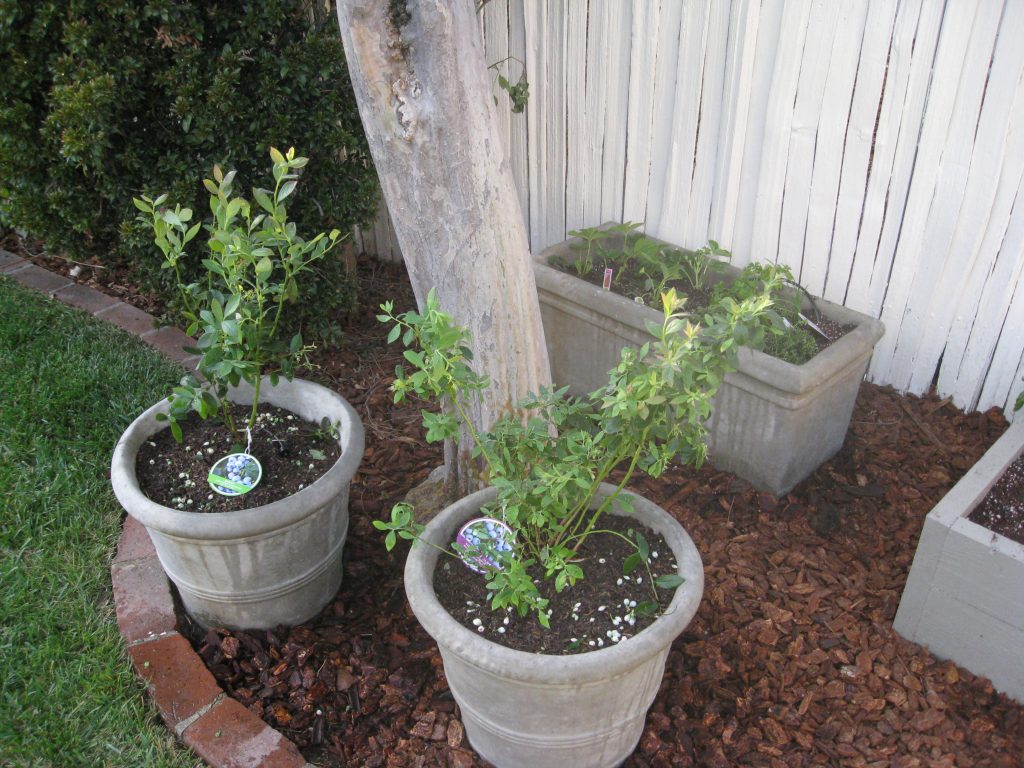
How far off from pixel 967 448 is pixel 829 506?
0.62m

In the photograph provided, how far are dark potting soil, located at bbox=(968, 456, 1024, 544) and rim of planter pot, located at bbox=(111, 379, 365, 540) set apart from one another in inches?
69.2

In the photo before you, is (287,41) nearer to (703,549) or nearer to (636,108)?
(636,108)

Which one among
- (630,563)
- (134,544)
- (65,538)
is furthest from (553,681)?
(65,538)

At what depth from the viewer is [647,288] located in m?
3.28

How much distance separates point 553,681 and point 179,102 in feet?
8.25

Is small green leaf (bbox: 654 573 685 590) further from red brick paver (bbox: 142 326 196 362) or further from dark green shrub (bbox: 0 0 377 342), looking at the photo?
red brick paver (bbox: 142 326 196 362)

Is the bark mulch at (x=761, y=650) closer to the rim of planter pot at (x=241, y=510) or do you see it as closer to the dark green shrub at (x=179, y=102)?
the rim of planter pot at (x=241, y=510)

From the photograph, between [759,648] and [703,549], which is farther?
[703,549]

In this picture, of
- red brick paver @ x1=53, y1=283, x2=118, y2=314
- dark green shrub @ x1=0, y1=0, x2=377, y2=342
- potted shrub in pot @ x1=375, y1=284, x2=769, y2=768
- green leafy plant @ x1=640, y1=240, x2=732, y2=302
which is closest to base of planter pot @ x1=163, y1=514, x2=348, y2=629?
potted shrub in pot @ x1=375, y1=284, x2=769, y2=768

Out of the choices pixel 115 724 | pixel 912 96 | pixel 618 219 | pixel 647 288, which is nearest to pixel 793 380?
pixel 647 288

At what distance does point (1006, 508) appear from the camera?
2.39 metres

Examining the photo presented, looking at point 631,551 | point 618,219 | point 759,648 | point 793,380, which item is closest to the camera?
point 631,551

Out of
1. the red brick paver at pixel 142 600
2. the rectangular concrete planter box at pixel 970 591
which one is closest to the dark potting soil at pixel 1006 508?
the rectangular concrete planter box at pixel 970 591

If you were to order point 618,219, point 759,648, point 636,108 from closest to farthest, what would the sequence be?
point 759,648 < point 636,108 < point 618,219
